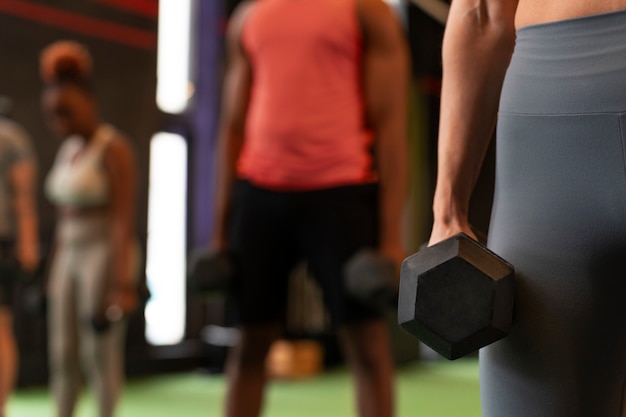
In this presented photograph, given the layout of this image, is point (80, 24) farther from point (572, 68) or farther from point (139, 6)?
point (572, 68)

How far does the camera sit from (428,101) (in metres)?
7.42

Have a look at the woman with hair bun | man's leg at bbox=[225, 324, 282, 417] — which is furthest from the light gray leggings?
man's leg at bbox=[225, 324, 282, 417]

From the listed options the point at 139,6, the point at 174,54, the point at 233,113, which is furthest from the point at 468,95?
the point at 174,54

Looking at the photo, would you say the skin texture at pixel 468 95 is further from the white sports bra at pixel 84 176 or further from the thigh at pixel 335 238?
the white sports bra at pixel 84 176

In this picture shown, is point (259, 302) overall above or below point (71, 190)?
below

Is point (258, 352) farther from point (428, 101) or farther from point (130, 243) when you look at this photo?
point (428, 101)

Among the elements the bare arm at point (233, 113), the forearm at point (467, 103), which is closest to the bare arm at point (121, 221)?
the bare arm at point (233, 113)

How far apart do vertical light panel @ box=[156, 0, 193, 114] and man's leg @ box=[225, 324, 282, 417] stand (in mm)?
4192

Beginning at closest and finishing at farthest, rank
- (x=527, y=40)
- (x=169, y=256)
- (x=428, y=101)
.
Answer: (x=527, y=40) → (x=169, y=256) → (x=428, y=101)

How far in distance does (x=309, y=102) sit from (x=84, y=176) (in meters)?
1.18

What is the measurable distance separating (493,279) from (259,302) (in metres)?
1.30

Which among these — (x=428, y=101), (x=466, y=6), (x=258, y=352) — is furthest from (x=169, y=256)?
(x=466, y=6)

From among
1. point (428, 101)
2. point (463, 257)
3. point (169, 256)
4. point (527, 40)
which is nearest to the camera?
point (463, 257)

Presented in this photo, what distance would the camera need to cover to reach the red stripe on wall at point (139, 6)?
5.77 metres
